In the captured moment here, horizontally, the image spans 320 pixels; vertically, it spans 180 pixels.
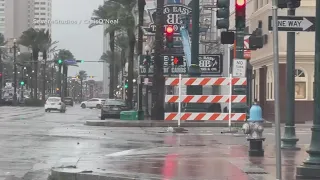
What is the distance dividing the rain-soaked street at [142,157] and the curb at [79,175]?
0.16 meters

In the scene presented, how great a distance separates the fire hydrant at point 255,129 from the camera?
13734 mm

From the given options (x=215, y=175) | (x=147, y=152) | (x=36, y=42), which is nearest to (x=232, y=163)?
(x=215, y=175)

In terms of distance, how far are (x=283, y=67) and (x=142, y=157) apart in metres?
21.8

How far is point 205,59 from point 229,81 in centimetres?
1211

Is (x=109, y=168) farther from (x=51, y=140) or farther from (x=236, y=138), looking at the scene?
(x=236, y=138)

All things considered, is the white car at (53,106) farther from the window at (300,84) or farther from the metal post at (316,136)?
the metal post at (316,136)

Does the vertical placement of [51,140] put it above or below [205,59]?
below

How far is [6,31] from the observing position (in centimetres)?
14300

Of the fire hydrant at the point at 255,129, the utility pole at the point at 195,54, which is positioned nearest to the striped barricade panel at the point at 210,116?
the utility pole at the point at 195,54

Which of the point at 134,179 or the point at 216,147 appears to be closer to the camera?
the point at 134,179

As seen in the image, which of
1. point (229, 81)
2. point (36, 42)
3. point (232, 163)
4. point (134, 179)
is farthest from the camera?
point (36, 42)

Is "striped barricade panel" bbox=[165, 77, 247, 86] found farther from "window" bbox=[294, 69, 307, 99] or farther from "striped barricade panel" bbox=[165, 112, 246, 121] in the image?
"window" bbox=[294, 69, 307, 99]

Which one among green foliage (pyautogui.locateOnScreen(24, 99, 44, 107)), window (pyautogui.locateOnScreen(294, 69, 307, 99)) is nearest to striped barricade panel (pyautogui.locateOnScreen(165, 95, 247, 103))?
window (pyautogui.locateOnScreen(294, 69, 307, 99))

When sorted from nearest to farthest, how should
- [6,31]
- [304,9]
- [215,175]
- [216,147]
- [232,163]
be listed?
1. [215,175]
2. [232,163]
3. [216,147]
4. [304,9]
5. [6,31]
